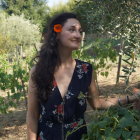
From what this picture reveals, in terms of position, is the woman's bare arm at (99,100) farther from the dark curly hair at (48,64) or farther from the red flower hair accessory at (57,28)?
the red flower hair accessory at (57,28)

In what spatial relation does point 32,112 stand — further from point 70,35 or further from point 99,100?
point 70,35

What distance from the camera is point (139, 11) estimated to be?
4.53 ft

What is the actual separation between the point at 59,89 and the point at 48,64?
16 centimetres

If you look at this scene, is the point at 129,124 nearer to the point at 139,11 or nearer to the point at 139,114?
the point at 139,114

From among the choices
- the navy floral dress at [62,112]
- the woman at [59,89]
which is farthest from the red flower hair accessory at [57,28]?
the navy floral dress at [62,112]

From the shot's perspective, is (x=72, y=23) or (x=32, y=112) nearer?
(x=72, y=23)

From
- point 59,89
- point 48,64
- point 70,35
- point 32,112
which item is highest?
point 70,35

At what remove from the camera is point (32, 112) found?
174cm

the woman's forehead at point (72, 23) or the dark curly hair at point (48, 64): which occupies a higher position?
the woman's forehead at point (72, 23)

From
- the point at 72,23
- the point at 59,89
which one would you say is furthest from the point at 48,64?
the point at 72,23

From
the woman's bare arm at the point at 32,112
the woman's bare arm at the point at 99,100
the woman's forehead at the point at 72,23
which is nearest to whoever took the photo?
→ the woman's bare arm at the point at 99,100

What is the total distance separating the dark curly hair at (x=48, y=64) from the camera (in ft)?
5.41

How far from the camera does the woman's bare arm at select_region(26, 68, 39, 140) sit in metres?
1.71

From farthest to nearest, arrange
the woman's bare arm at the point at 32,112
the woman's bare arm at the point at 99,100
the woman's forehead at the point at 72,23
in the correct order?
the woman's bare arm at the point at 32,112 < the woman's forehead at the point at 72,23 < the woman's bare arm at the point at 99,100
